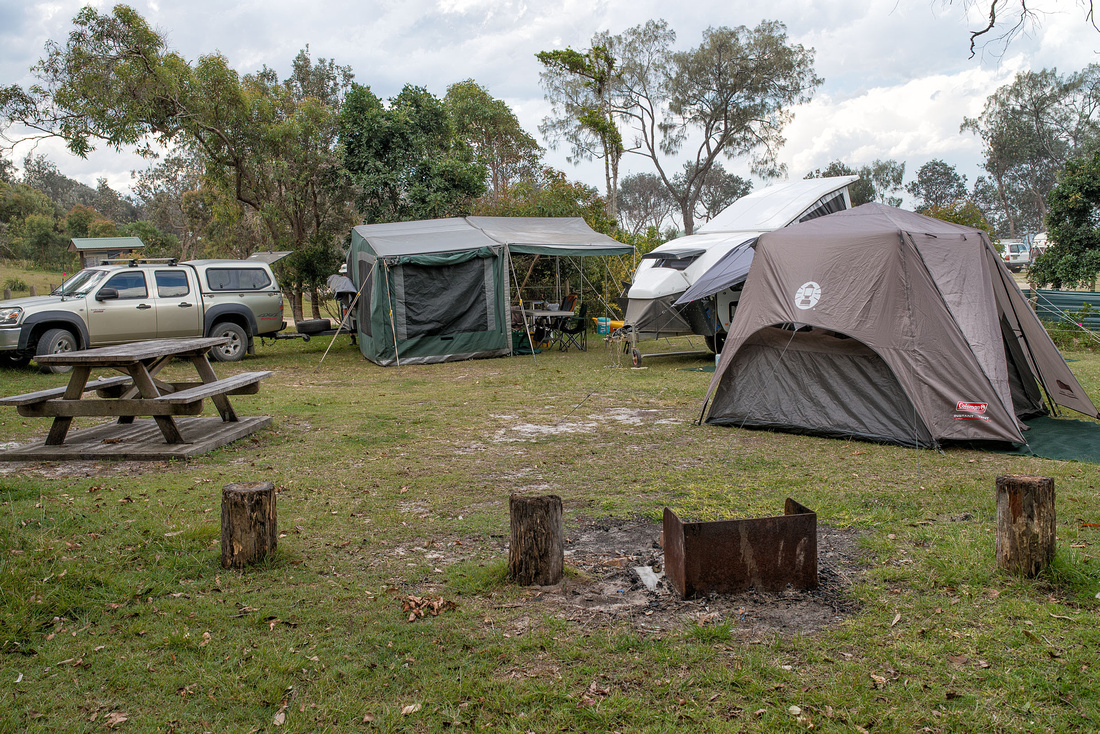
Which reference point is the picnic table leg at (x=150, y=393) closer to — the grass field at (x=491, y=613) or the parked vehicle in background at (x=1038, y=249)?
the grass field at (x=491, y=613)

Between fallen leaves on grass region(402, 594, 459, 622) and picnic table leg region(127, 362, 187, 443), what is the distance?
4.10 m

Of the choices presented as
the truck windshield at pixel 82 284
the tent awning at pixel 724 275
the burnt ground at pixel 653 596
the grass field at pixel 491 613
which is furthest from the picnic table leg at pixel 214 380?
the tent awning at pixel 724 275

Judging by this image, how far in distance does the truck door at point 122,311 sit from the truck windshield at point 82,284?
0.56 feet

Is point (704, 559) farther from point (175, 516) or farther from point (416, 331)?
point (416, 331)

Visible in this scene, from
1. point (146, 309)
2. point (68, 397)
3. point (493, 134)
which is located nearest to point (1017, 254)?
point (493, 134)

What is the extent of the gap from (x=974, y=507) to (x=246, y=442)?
19.8 ft

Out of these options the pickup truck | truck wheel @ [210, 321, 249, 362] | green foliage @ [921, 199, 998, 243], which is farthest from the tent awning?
green foliage @ [921, 199, 998, 243]

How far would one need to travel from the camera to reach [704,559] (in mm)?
3645

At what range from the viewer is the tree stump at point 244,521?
12.7ft

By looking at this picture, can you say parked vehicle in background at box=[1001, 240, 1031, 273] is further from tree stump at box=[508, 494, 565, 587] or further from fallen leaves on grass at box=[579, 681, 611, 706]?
fallen leaves on grass at box=[579, 681, 611, 706]

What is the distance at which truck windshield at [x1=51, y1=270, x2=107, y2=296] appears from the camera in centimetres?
1215

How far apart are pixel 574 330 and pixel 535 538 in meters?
12.8

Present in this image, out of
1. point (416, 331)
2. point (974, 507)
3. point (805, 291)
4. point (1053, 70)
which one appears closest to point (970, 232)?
point (805, 291)

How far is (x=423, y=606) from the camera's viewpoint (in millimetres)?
3504
